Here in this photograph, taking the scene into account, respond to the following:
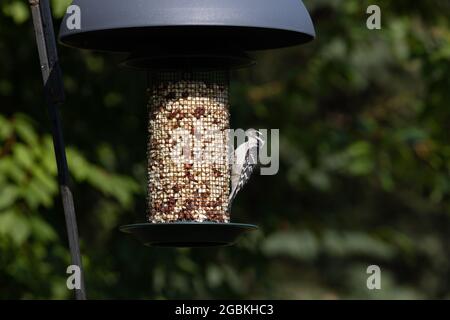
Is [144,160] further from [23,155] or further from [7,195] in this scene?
[7,195]

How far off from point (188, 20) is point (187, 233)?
0.89 meters

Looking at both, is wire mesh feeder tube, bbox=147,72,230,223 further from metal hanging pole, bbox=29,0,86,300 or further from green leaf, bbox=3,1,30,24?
green leaf, bbox=3,1,30,24

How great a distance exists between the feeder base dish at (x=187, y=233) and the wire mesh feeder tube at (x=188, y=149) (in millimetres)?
258

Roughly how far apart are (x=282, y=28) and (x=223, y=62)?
1.99 feet

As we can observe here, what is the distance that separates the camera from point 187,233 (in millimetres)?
4562

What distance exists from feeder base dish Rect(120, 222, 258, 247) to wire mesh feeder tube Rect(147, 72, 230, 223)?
0.85ft

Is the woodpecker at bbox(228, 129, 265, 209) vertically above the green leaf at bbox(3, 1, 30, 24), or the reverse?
the green leaf at bbox(3, 1, 30, 24)

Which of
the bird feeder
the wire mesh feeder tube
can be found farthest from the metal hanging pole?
the wire mesh feeder tube

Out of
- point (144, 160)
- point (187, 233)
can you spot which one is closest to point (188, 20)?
point (187, 233)

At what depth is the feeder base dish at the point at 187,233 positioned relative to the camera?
14.9 ft

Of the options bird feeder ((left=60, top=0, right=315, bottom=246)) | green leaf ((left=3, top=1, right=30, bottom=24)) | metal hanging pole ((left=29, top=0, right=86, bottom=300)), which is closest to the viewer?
metal hanging pole ((left=29, top=0, right=86, bottom=300))

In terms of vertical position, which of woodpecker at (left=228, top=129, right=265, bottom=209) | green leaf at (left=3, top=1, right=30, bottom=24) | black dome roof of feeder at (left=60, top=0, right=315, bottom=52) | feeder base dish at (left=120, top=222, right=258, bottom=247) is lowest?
feeder base dish at (left=120, top=222, right=258, bottom=247)

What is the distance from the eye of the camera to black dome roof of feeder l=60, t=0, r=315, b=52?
13.9 ft

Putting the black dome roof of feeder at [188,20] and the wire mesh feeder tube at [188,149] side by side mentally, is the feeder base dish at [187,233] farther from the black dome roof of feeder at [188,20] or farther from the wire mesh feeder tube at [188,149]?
the black dome roof of feeder at [188,20]
